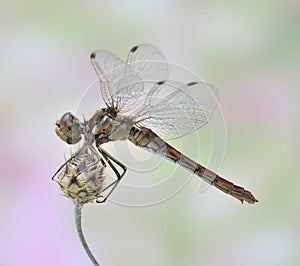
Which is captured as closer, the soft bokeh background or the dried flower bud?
the dried flower bud

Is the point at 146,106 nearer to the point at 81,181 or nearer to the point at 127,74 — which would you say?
the point at 127,74

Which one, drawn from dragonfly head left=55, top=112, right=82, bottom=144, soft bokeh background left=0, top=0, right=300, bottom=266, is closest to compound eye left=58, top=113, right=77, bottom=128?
dragonfly head left=55, top=112, right=82, bottom=144

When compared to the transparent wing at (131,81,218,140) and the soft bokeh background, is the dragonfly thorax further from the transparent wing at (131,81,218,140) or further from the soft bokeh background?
the soft bokeh background

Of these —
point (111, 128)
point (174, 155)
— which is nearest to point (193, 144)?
point (174, 155)

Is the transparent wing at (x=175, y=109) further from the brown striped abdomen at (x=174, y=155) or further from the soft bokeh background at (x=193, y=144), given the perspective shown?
the soft bokeh background at (x=193, y=144)
